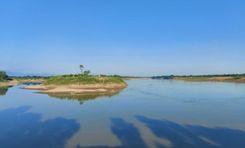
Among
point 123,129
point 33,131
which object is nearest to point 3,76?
point 33,131

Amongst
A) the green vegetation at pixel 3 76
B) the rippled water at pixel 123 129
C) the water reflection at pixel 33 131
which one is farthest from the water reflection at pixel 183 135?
the green vegetation at pixel 3 76

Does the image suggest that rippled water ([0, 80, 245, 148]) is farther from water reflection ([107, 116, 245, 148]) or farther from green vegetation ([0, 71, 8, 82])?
green vegetation ([0, 71, 8, 82])

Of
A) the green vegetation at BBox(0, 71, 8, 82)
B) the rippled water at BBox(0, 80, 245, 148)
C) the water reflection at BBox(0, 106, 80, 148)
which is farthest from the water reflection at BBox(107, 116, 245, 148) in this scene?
the green vegetation at BBox(0, 71, 8, 82)

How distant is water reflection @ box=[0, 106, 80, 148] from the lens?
2177 centimetres

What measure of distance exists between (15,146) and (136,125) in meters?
11.0

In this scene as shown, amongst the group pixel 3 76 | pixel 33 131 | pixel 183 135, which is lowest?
pixel 33 131

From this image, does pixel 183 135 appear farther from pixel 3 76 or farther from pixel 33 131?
pixel 3 76

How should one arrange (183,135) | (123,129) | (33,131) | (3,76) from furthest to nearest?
(3,76), (123,129), (33,131), (183,135)

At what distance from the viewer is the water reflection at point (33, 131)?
2177 cm

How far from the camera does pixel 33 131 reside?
2617cm

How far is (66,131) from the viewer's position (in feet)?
84.9

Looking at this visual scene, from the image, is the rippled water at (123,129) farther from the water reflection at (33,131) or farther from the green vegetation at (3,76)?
the green vegetation at (3,76)

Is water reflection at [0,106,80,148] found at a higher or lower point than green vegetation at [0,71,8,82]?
lower

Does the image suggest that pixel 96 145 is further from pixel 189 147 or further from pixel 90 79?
pixel 90 79
